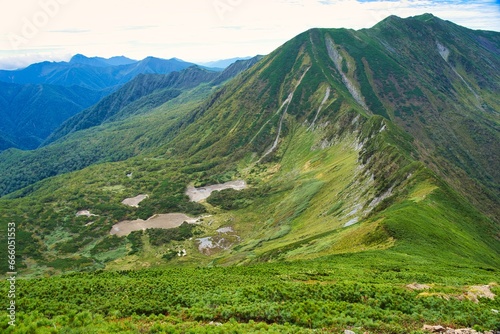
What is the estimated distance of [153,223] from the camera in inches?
6629

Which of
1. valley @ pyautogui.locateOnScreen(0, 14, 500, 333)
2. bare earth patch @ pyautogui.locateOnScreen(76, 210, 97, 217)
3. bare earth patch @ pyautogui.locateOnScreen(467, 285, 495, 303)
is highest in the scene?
bare earth patch @ pyautogui.locateOnScreen(467, 285, 495, 303)

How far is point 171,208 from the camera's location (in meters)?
184

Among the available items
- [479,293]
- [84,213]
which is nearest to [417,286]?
[479,293]

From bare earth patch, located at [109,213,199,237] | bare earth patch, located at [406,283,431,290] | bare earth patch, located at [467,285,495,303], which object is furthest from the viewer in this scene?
bare earth patch, located at [109,213,199,237]

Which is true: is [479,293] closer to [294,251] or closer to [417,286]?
[417,286]

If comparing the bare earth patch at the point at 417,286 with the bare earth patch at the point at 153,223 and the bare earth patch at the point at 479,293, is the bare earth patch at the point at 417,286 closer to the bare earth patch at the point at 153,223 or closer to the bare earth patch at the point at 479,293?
the bare earth patch at the point at 479,293

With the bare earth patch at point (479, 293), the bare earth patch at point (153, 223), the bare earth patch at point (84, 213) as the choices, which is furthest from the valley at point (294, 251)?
the bare earth patch at point (84, 213)

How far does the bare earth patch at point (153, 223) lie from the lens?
163625mm

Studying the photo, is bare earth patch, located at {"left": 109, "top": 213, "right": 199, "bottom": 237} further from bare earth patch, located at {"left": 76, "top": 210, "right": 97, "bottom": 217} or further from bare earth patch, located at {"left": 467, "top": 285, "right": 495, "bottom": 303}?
bare earth patch, located at {"left": 467, "top": 285, "right": 495, "bottom": 303}

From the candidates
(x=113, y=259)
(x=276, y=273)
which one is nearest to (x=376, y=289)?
(x=276, y=273)

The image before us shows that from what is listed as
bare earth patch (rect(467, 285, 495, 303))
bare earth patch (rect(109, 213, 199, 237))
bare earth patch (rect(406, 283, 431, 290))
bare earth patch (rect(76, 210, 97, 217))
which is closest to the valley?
bare earth patch (rect(467, 285, 495, 303))

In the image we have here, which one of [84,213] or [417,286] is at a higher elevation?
[417,286]

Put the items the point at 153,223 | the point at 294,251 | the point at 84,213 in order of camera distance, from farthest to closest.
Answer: the point at 84,213
the point at 153,223
the point at 294,251

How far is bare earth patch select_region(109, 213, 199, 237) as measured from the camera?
164 meters
